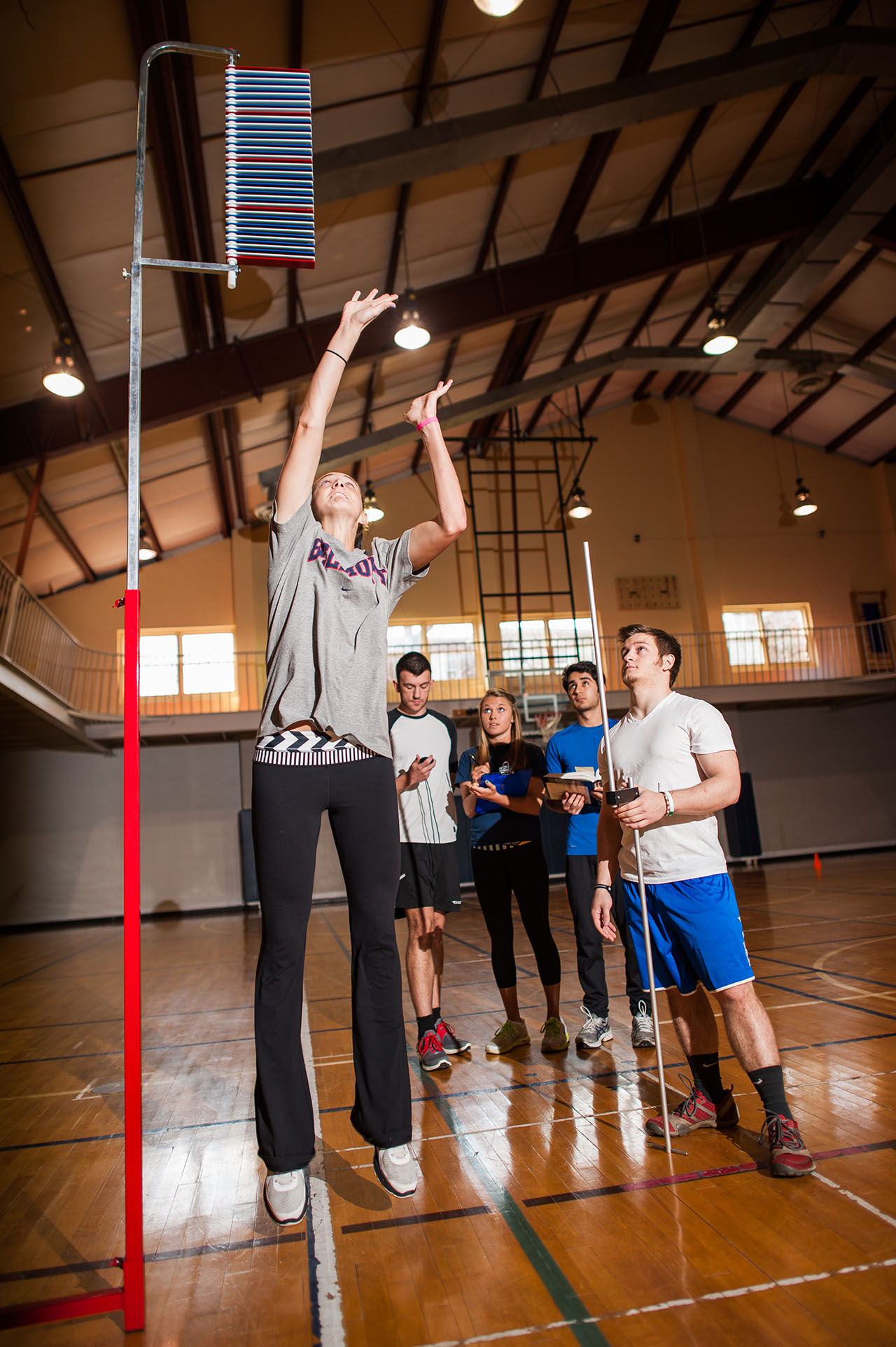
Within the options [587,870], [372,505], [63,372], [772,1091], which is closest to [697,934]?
[772,1091]

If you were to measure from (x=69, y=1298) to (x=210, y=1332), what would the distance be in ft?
0.96

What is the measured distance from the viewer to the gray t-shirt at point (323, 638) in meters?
1.89

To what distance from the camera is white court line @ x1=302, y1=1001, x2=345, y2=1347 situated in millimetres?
1517

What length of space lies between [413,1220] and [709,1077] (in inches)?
40.5

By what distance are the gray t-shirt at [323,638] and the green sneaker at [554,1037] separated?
2.06 meters

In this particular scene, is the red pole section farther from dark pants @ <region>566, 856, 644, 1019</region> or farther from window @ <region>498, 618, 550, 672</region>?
window @ <region>498, 618, 550, 672</region>

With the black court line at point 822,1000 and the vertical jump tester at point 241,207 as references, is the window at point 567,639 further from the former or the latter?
the vertical jump tester at point 241,207

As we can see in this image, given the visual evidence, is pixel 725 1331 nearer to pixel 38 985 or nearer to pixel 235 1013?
pixel 235 1013

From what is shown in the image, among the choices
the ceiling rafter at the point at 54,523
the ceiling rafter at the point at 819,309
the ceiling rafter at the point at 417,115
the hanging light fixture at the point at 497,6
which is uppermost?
the ceiling rafter at the point at 819,309

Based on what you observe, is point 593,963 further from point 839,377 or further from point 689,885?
point 839,377

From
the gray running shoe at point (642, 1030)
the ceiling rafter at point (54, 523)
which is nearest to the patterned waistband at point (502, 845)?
the gray running shoe at point (642, 1030)

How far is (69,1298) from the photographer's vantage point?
1576mm

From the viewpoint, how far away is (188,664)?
15.4 metres

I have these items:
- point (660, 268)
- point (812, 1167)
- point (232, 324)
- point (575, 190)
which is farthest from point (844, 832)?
point (812, 1167)
